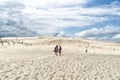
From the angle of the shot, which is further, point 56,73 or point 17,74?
point 56,73

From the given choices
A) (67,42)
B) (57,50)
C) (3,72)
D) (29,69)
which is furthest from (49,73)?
(67,42)

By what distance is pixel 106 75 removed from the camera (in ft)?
54.9

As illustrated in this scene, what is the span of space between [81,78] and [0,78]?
15.0ft

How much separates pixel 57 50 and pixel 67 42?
197 feet

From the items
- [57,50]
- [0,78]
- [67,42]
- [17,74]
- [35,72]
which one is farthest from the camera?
[67,42]

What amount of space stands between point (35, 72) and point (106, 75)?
451cm

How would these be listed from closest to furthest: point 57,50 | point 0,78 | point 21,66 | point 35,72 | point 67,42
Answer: point 0,78 → point 35,72 → point 21,66 → point 57,50 → point 67,42

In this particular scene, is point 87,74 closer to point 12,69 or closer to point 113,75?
point 113,75

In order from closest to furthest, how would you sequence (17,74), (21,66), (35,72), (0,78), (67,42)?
1. (0,78)
2. (17,74)
3. (35,72)
4. (21,66)
5. (67,42)

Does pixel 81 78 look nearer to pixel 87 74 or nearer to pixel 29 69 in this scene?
pixel 87 74

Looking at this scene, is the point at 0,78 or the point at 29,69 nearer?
the point at 0,78

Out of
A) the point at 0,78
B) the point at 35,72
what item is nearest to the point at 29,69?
the point at 35,72

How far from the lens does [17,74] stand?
14750mm

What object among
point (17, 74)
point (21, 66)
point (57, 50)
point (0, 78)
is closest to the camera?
point (0, 78)
